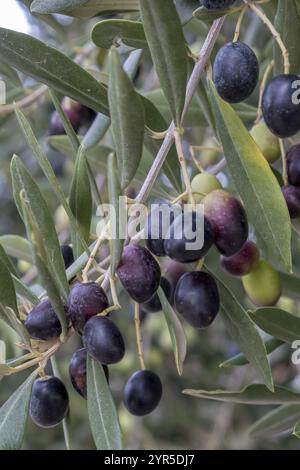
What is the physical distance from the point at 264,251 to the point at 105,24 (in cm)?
51

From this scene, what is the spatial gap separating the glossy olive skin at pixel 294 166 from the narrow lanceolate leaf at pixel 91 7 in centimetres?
31

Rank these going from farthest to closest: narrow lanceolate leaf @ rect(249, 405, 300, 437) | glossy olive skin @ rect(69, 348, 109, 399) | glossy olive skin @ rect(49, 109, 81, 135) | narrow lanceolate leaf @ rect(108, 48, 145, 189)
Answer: glossy olive skin @ rect(49, 109, 81, 135) → narrow lanceolate leaf @ rect(249, 405, 300, 437) → glossy olive skin @ rect(69, 348, 109, 399) → narrow lanceolate leaf @ rect(108, 48, 145, 189)

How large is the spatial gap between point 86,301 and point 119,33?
41 cm

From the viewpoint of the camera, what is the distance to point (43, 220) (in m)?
1.02

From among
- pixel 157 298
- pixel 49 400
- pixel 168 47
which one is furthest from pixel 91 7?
pixel 49 400

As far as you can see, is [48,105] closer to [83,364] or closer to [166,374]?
[166,374]

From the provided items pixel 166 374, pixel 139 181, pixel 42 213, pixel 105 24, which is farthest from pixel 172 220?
pixel 166 374

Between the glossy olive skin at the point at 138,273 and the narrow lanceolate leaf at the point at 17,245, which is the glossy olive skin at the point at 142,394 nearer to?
the glossy olive skin at the point at 138,273

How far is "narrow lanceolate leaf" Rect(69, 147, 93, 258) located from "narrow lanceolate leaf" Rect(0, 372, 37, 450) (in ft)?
0.68

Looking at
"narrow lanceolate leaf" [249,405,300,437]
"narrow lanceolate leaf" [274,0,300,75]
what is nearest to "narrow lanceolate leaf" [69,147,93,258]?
"narrow lanceolate leaf" [274,0,300,75]

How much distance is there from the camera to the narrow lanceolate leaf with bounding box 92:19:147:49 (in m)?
1.12


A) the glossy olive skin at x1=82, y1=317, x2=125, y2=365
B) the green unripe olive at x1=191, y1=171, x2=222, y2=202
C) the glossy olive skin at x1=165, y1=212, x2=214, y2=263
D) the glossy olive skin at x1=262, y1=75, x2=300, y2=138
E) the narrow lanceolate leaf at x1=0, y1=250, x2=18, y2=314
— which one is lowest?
the glossy olive skin at x1=82, y1=317, x2=125, y2=365

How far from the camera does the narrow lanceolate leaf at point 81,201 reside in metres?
1.12

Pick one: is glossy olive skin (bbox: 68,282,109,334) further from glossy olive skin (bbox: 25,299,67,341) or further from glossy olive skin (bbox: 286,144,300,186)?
glossy olive skin (bbox: 286,144,300,186)
